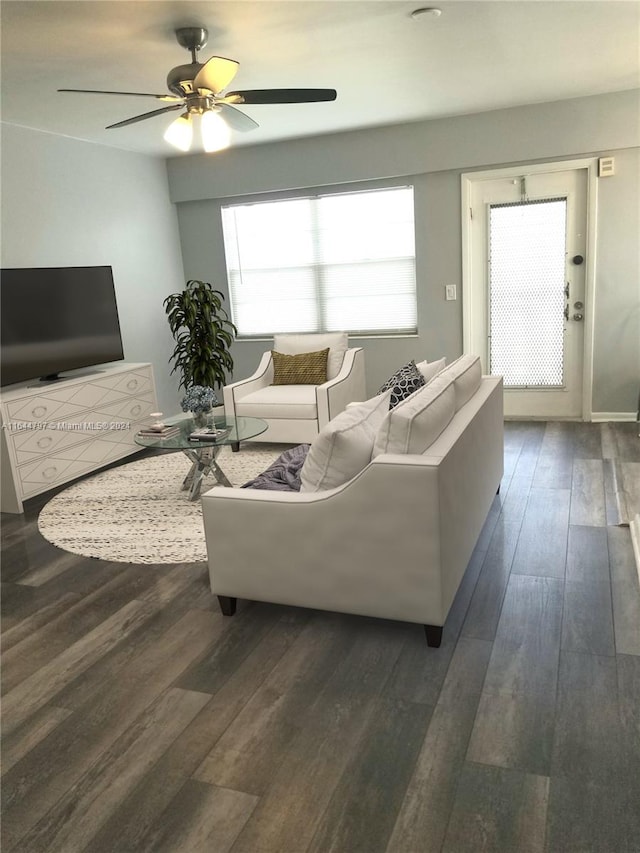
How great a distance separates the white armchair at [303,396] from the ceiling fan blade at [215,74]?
2290mm

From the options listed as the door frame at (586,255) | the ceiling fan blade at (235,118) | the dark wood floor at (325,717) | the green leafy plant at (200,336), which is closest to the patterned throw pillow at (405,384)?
the dark wood floor at (325,717)

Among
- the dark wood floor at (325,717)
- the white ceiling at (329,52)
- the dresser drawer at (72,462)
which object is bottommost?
the dark wood floor at (325,717)

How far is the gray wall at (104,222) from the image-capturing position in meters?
4.74

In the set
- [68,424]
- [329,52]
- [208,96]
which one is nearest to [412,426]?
[208,96]

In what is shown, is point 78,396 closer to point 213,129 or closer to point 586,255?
point 213,129

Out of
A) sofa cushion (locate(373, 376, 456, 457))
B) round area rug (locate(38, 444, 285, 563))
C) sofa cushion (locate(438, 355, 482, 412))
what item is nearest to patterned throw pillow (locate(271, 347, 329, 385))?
round area rug (locate(38, 444, 285, 563))

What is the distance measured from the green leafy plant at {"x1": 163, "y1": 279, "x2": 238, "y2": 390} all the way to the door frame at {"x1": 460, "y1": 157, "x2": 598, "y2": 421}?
7.11ft

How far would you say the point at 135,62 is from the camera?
351 cm

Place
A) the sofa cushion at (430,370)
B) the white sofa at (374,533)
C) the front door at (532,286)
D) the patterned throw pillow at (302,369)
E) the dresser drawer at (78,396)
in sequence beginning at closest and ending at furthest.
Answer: the white sofa at (374,533)
the sofa cushion at (430,370)
the dresser drawer at (78,396)
the front door at (532,286)
the patterned throw pillow at (302,369)

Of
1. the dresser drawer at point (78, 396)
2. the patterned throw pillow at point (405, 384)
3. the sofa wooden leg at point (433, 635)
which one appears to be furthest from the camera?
the dresser drawer at point (78, 396)

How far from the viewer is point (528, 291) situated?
217 inches

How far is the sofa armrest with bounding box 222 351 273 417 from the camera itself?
5.16 meters

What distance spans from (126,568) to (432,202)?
3.98 metres

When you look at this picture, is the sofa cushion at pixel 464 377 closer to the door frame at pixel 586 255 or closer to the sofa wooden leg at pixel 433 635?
the sofa wooden leg at pixel 433 635
